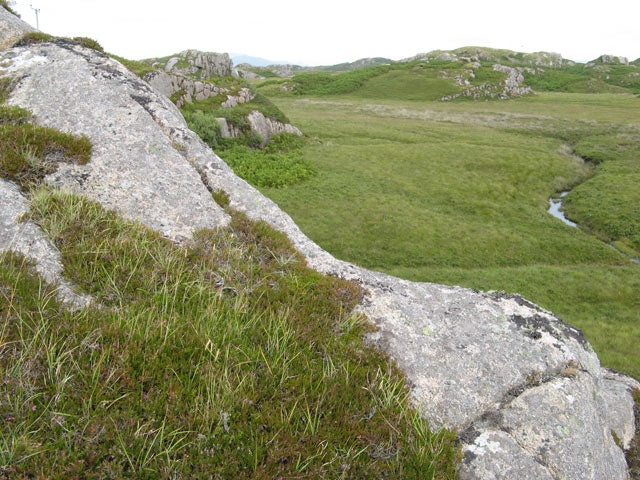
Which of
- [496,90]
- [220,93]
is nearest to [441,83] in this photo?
[496,90]

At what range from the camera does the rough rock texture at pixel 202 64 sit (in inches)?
3017

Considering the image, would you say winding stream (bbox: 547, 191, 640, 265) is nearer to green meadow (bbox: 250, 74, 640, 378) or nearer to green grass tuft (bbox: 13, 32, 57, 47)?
green meadow (bbox: 250, 74, 640, 378)

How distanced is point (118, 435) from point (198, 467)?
89 cm

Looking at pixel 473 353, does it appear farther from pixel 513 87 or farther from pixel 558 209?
pixel 513 87

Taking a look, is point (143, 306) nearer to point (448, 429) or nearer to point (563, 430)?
point (448, 429)

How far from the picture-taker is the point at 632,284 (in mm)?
24844

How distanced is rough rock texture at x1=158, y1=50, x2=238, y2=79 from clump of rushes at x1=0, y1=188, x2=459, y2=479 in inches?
3100

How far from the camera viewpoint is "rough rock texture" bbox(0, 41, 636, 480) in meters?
5.71

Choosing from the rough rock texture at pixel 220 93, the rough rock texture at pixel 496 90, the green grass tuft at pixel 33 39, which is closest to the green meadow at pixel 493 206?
the rough rock texture at pixel 220 93

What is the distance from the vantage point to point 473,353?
Answer: 23.1ft

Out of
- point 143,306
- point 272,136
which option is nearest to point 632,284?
point 143,306

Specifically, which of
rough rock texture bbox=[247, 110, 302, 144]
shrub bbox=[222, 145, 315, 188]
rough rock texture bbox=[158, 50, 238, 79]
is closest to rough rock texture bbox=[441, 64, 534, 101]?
rough rock texture bbox=[158, 50, 238, 79]

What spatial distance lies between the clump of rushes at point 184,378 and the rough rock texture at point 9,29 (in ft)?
33.4

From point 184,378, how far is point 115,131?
778 cm
